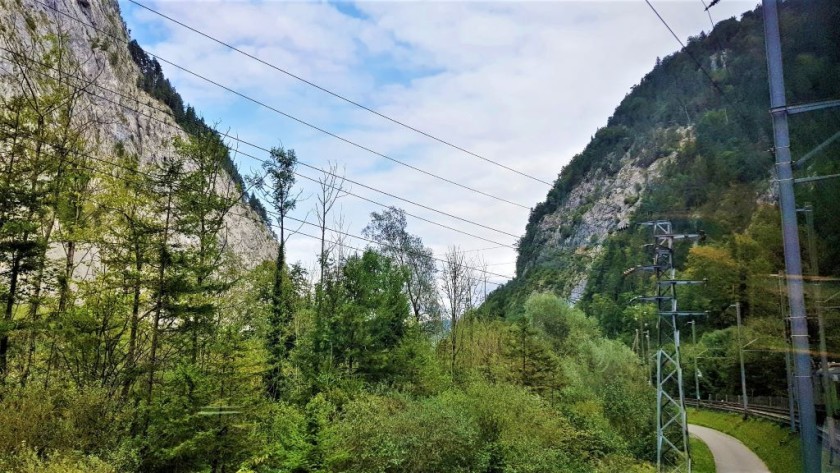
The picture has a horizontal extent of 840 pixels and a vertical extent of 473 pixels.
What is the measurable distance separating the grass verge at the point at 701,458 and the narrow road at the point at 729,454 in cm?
15

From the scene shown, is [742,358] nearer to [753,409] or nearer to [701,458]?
[753,409]

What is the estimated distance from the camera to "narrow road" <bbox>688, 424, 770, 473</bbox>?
47.5 ft

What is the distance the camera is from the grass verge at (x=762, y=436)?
10.8m

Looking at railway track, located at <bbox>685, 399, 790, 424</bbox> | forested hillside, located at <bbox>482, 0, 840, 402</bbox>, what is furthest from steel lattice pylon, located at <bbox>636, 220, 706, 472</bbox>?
railway track, located at <bbox>685, 399, 790, 424</bbox>

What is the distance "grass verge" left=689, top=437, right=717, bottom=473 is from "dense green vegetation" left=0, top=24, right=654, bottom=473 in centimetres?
161

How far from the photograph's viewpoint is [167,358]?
1408cm

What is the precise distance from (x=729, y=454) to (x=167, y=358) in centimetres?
1759

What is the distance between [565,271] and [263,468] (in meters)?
41.2

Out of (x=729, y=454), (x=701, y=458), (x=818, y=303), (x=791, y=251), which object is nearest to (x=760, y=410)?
(x=729, y=454)

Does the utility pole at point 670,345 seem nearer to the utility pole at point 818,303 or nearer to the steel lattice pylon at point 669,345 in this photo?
the steel lattice pylon at point 669,345

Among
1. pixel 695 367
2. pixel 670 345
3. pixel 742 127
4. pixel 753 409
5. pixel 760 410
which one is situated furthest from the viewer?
pixel 695 367

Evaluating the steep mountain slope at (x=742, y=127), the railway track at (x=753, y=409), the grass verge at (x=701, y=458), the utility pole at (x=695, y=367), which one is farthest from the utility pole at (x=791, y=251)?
the grass verge at (x=701, y=458)

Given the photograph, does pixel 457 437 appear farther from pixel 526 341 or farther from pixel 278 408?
pixel 526 341

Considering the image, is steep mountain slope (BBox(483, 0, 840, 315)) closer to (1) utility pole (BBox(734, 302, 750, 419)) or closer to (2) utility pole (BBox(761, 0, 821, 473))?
(2) utility pole (BBox(761, 0, 821, 473))
